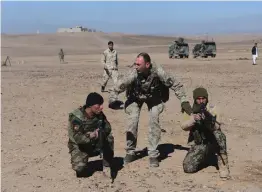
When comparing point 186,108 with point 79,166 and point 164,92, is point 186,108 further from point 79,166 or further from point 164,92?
point 79,166

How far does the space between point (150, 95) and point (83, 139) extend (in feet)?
3.87

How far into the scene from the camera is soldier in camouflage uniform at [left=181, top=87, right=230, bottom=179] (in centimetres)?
Answer: 638

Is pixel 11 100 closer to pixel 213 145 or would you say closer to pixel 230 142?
pixel 230 142

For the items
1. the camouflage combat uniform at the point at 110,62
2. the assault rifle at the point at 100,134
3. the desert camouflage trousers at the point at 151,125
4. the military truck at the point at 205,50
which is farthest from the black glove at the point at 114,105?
the military truck at the point at 205,50

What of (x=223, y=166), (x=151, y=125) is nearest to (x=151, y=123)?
(x=151, y=125)

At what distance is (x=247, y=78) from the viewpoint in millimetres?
19594

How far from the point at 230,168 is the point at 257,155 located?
89cm

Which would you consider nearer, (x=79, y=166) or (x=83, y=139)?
(x=83, y=139)

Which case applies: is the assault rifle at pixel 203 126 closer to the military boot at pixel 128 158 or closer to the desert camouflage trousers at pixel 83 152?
the military boot at pixel 128 158

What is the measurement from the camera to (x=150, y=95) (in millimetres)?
6945

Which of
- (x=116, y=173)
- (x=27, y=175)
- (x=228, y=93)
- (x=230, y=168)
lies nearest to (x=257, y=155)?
(x=230, y=168)

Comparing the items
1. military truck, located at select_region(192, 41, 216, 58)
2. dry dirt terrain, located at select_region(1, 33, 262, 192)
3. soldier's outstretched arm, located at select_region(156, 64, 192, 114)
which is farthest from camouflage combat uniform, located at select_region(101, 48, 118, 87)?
military truck, located at select_region(192, 41, 216, 58)

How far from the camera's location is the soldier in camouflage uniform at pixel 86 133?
6.31 meters

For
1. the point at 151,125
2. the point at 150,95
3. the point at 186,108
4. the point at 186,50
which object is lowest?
the point at 186,50
